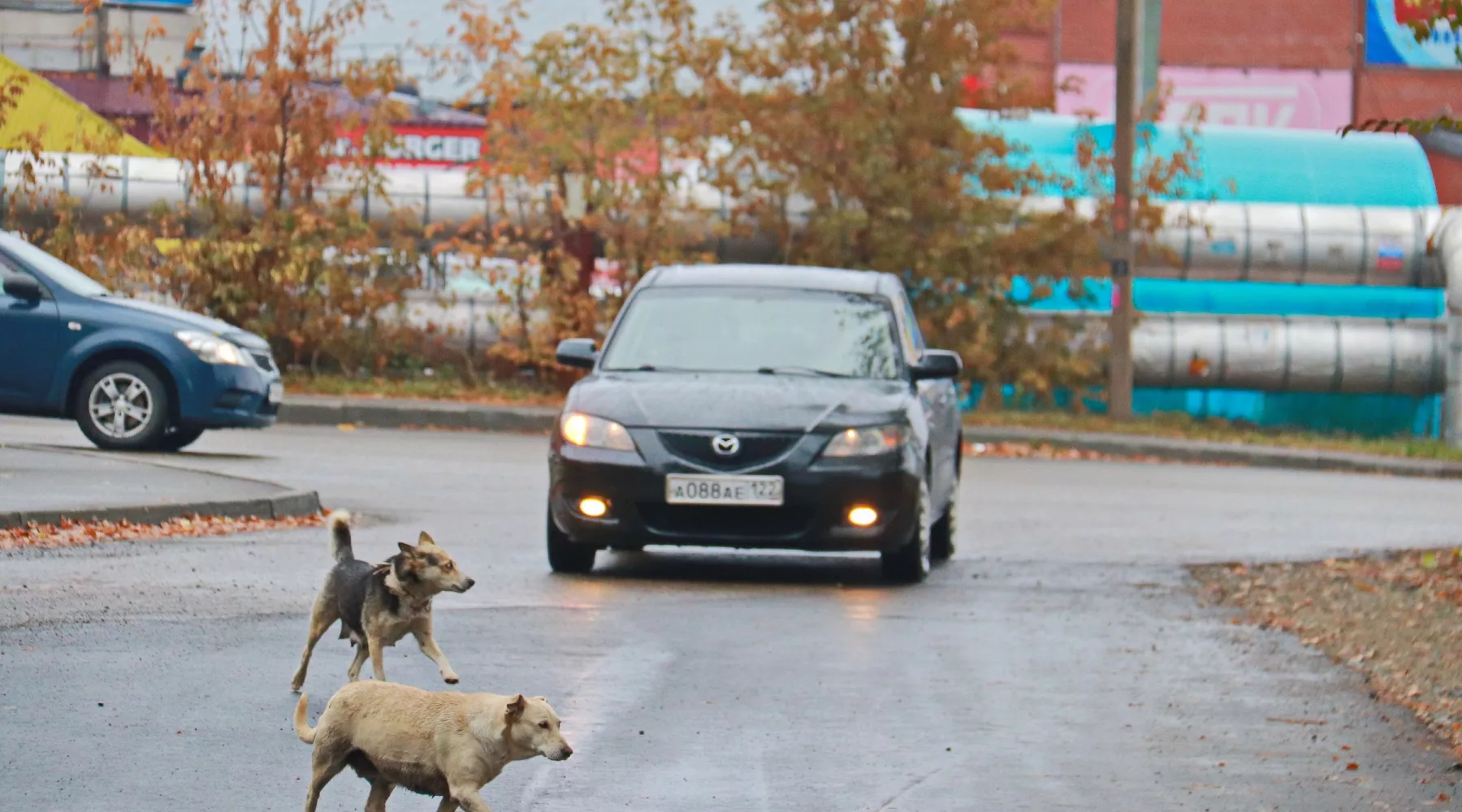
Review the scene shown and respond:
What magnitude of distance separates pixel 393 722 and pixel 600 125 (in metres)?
23.7

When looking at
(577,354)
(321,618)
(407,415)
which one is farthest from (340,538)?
(407,415)

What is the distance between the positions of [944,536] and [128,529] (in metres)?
4.34

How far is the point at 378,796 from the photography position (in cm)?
569

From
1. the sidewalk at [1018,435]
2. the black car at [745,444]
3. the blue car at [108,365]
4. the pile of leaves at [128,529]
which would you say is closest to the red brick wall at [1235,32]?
the sidewalk at [1018,435]

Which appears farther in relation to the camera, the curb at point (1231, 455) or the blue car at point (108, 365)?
the curb at point (1231, 455)

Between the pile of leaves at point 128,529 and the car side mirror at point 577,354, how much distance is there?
202 cm

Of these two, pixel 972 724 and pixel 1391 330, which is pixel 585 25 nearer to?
pixel 1391 330

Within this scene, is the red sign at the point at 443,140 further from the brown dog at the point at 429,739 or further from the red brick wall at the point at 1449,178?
the brown dog at the point at 429,739

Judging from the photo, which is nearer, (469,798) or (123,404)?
(469,798)

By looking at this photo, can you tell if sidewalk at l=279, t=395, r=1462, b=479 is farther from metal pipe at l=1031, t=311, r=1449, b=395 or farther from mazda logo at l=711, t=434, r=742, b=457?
mazda logo at l=711, t=434, r=742, b=457

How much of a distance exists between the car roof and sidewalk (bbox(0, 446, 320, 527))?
2569mm

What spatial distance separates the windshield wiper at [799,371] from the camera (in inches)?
486

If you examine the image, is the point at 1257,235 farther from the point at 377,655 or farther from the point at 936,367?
the point at 377,655

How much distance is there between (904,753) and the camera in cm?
725
